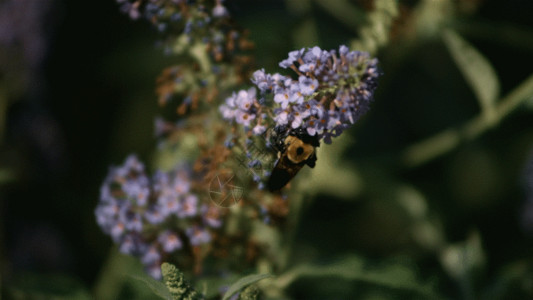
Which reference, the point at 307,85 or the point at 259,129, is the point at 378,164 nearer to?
the point at 259,129

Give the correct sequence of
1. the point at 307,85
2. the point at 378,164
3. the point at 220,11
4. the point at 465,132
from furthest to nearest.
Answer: the point at 378,164 < the point at 465,132 < the point at 220,11 < the point at 307,85

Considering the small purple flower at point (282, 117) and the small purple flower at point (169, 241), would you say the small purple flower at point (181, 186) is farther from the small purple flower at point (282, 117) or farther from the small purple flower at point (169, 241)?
the small purple flower at point (282, 117)

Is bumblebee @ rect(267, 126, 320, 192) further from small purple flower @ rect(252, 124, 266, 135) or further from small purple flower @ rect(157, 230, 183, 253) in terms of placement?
small purple flower @ rect(157, 230, 183, 253)

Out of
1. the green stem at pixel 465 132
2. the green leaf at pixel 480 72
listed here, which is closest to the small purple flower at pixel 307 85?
the green leaf at pixel 480 72

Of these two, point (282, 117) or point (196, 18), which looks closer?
point (282, 117)

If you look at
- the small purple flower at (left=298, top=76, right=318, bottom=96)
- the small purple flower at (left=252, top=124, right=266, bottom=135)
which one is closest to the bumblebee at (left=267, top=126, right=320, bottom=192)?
the small purple flower at (left=252, top=124, right=266, bottom=135)

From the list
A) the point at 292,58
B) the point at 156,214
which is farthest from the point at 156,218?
the point at 292,58

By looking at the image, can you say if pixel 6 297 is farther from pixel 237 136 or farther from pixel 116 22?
pixel 116 22
